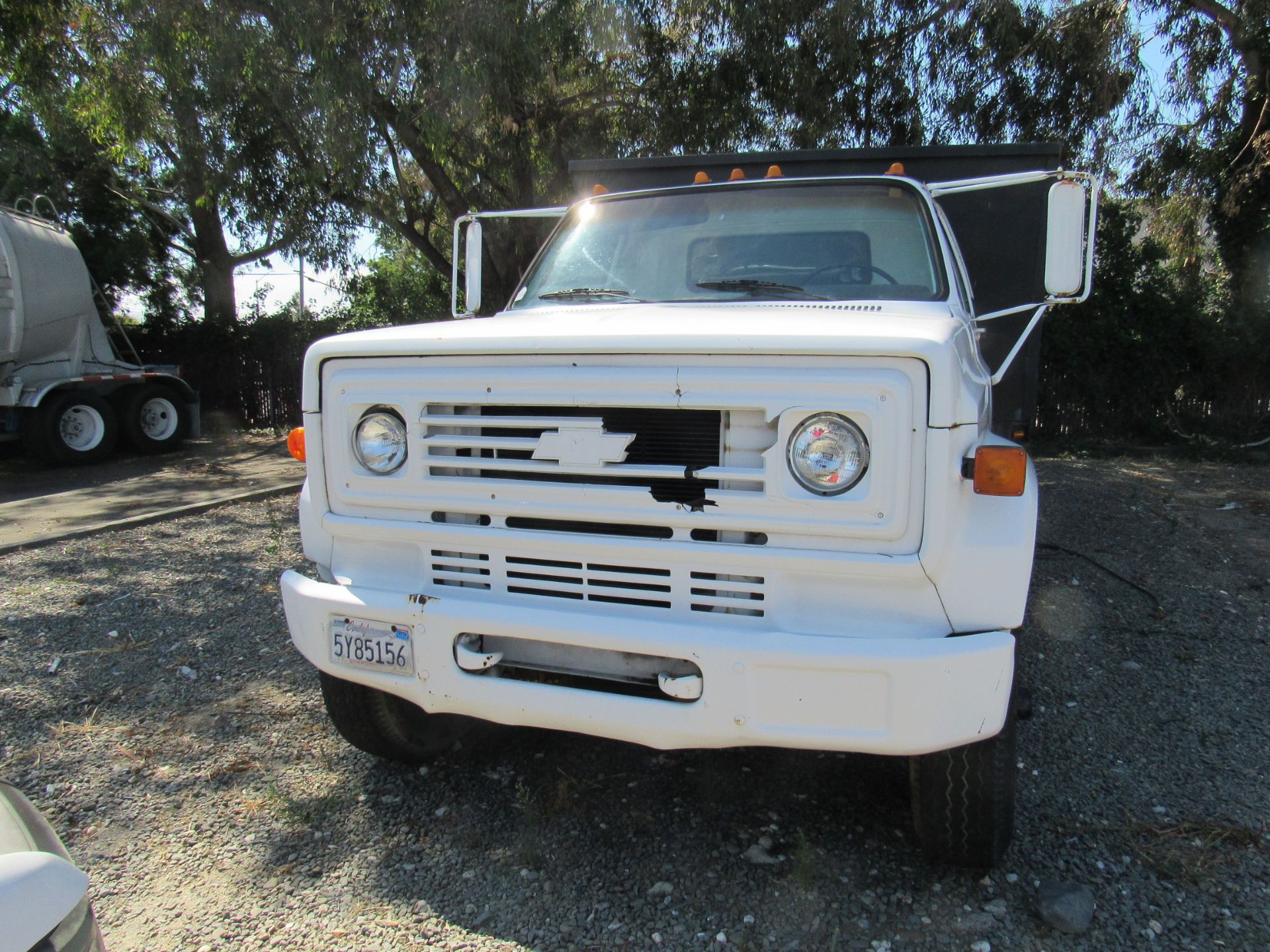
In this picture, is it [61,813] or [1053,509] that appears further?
[1053,509]

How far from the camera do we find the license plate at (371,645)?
2689 millimetres

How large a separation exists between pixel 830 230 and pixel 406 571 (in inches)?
84.9

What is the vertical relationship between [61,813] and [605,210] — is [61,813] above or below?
below

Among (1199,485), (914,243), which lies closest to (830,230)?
(914,243)

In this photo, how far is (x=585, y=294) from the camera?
144 inches

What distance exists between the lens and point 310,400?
2.88 m

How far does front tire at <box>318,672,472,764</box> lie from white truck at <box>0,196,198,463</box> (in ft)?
32.2

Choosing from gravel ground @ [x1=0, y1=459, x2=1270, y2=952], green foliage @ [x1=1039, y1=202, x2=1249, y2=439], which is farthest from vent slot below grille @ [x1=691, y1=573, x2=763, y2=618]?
green foliage @ [x1=1039, y1=202, x2=1249, y2=439]

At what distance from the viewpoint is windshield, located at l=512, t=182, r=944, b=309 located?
11.3 feet

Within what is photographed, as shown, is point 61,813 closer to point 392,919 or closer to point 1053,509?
point 392,919

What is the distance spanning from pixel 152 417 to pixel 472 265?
10133mm

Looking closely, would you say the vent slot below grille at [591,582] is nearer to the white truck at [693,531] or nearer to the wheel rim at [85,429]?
the white truck at [693,531]

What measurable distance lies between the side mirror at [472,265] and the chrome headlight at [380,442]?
1.55 metres

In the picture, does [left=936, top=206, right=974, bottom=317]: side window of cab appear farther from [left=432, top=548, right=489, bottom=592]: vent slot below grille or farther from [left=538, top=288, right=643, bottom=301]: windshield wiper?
[left=432, top=548, right=489, bottom=592]: vent slot below grille
